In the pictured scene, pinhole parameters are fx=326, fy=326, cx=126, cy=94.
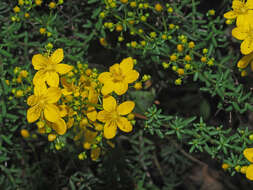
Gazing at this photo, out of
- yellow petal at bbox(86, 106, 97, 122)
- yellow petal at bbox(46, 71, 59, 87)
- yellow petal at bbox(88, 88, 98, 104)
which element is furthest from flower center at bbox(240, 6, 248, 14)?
yellow petal at bbox(46, 71, 59, 87)

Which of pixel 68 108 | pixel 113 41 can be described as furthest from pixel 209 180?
pixel 68 108

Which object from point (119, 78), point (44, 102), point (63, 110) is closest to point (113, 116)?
point (119, 78)

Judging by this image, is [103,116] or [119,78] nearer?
[103,116]

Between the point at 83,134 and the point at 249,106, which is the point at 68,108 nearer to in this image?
the point at 83,134

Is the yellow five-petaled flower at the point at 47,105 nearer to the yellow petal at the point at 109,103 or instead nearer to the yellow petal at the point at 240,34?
the yellow petal at the point at 109,103

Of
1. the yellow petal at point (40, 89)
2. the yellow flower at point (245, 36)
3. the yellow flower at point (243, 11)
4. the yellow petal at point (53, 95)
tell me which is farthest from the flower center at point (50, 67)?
the yellow flower at point (243, 11)

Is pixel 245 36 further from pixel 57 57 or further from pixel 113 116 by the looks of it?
pixel 57 57
